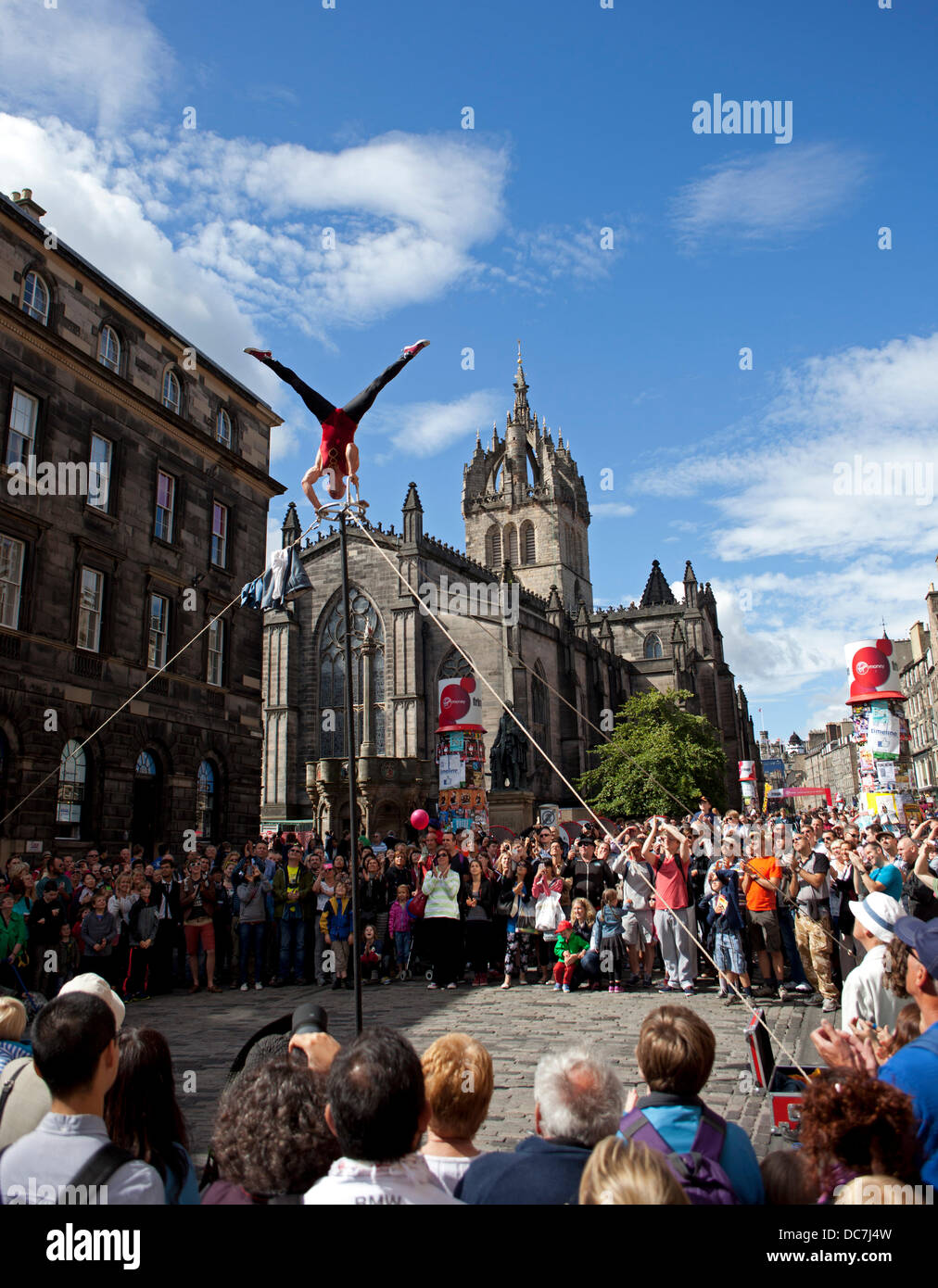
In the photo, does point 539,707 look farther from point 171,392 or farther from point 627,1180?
point 627,1180

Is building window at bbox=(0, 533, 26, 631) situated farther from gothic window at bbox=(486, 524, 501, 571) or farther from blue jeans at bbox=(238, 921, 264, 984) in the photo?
gothic window at bbox=(486, 524, 501, 571)

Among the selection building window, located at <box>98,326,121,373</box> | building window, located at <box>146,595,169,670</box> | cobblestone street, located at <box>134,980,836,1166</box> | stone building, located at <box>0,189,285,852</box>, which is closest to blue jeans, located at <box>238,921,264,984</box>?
cobblestone street, located at <box>134,980,836,1166</box>

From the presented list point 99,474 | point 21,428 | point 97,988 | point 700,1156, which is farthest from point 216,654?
point 700,1156

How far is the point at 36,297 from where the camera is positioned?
20.2 metres

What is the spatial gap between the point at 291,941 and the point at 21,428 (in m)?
13.2

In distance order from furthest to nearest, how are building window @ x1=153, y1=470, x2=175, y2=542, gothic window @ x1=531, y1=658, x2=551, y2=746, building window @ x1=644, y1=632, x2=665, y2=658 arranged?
building window @ x1=644, y1=632, x2=665, y2=658
gothic window @ x1=531, y1=658, x2=551, y2=746
building window @ x1=153, y1=470, x2=175, y2=542

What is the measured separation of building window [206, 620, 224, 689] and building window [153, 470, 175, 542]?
3.04 m

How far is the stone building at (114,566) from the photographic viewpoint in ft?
62.1

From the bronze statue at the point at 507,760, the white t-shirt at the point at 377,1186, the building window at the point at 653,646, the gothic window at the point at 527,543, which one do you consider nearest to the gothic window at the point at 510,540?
the gothic window at the point at 527,543

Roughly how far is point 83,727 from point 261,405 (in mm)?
13067

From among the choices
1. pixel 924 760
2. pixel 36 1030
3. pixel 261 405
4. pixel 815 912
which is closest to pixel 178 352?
pixel 261 405

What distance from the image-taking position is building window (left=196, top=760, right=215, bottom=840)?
24188 millimetres

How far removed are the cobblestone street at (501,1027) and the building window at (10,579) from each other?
982 cm

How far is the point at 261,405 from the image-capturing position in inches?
1118
